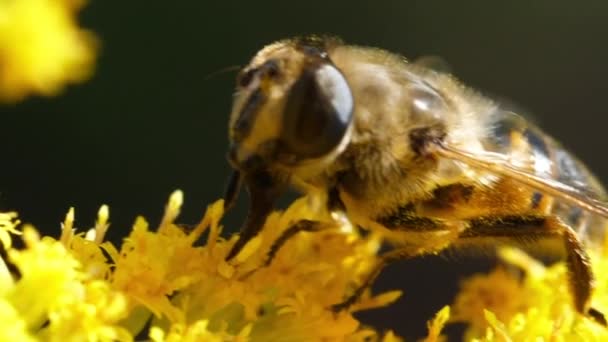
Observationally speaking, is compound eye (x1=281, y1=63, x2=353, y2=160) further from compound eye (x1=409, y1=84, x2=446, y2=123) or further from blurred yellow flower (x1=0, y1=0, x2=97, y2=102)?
blurred yellow flower (x1=0, y1=0, x2=97, y2=102)

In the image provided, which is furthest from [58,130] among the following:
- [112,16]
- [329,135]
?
[329,135]

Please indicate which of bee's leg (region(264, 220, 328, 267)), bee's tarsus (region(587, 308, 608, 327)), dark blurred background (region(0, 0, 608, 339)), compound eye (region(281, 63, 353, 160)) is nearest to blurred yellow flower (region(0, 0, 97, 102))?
dark blurred background (region(0, 0, 608, 339))

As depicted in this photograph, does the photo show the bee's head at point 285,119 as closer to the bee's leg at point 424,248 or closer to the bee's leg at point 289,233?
the bee's leg at point 289,233

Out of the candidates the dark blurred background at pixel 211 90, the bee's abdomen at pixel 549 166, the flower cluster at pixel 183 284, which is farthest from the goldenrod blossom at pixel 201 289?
the dark blurred background at pixel 211 90

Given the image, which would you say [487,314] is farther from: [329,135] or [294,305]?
[329,135]

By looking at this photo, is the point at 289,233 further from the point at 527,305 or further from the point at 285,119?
the point at 527,305

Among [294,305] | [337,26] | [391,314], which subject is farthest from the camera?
[337,26]

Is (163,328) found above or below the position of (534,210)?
below
